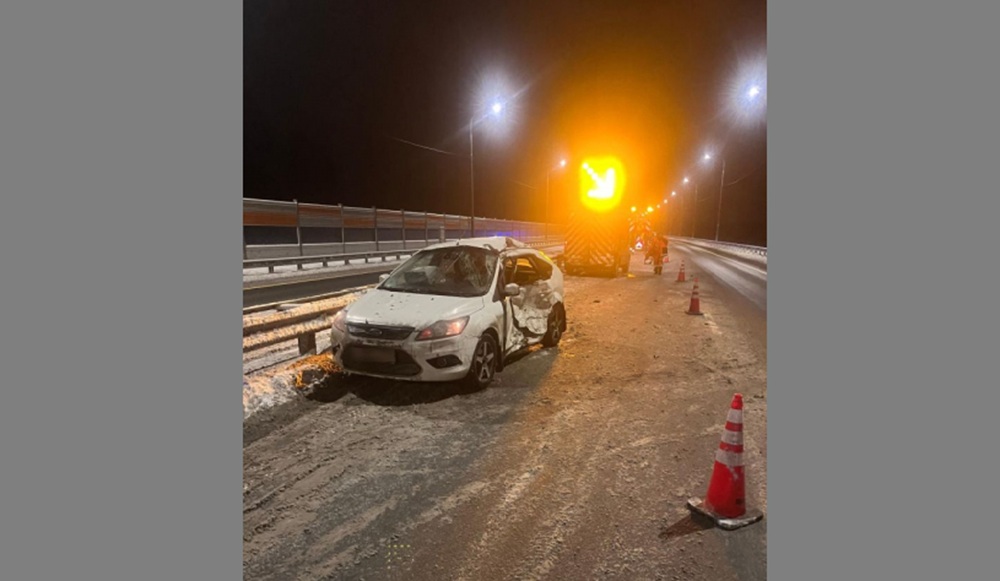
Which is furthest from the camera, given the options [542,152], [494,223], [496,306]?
[542,152]

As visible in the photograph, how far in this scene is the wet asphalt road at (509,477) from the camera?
109 inches

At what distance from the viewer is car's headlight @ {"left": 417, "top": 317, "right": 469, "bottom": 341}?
512 cm

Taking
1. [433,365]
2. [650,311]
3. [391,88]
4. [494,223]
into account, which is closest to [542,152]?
[494,223]

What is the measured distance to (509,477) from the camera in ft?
12.0

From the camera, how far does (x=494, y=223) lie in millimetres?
39938

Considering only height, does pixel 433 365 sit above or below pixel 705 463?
above

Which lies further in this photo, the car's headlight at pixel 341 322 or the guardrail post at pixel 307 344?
the guardrail post at pixel 307 344

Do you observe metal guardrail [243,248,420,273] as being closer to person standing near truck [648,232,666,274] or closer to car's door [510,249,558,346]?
person standing near truck [648,232,666,274]

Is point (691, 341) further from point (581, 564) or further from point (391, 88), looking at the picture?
point (391, 88)

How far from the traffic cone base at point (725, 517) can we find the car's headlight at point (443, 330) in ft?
9.07

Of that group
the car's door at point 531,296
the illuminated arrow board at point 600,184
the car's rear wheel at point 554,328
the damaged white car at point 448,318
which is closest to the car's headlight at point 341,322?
the damaged white car at point 448,318

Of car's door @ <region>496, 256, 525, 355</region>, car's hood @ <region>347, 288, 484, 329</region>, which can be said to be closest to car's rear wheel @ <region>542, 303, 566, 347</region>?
car's door @ <region>496, 256, 525, 355</region>

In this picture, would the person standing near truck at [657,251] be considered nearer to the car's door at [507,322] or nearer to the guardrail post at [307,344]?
the car's door at [507,322]

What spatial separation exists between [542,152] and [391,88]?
55.5ft
